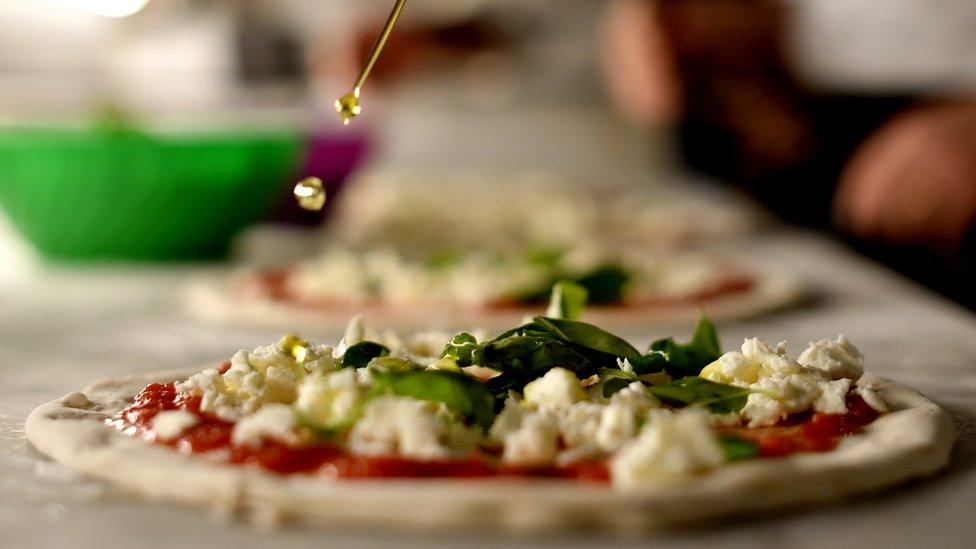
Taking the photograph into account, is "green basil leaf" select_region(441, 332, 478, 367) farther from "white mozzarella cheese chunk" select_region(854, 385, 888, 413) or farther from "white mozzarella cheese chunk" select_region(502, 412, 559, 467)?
"white mozzarella cheese chunk" select_region(854, 385, 888, 413)

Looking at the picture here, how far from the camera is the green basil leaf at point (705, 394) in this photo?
3.39 feet

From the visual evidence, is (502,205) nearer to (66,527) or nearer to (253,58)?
(66,527)

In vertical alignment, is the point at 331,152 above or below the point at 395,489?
above

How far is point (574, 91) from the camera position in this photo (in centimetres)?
727

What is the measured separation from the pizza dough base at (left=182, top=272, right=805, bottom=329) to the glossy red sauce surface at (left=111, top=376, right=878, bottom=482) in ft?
2.26

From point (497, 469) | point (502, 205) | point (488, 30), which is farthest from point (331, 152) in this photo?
point (488, 30)

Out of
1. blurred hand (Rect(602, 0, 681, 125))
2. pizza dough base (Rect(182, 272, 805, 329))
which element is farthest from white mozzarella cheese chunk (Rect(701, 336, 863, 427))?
blurred hand (Rect(602, 0, 681, 125))

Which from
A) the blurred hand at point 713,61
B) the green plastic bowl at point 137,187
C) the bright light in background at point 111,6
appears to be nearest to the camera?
the green plastic bowl at point 137,187

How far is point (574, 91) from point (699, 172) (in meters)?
2.08

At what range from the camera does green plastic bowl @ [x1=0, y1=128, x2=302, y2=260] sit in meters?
2.57

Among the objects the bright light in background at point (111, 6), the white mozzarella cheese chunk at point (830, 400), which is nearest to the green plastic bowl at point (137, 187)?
the bright light in background at point (111, 6)

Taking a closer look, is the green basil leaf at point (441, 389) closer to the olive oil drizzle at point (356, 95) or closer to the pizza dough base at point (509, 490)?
the pizza dough base at point (509, 490)

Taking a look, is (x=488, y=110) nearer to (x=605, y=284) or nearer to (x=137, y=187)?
(x=137, y=187)

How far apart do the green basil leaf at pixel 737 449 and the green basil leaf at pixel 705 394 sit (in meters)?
0.10
